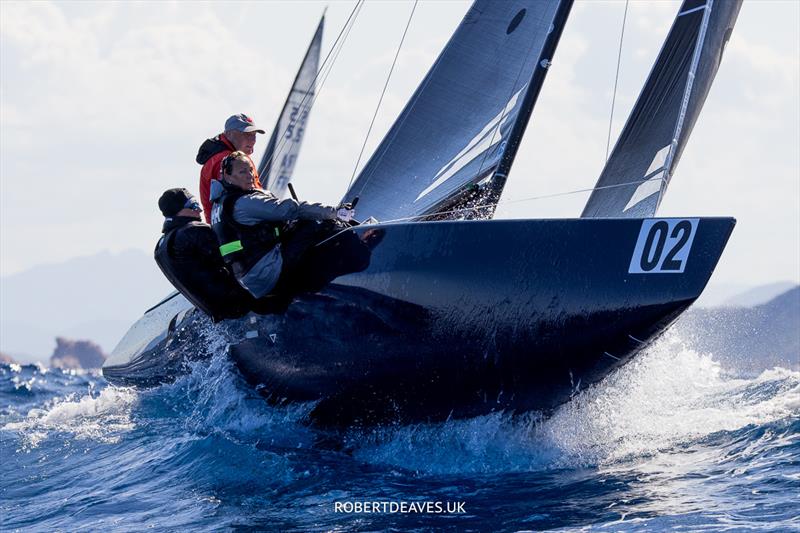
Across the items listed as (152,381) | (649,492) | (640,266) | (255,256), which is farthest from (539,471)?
(152,381)

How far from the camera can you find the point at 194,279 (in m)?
5.52

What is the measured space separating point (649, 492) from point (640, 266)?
100cm

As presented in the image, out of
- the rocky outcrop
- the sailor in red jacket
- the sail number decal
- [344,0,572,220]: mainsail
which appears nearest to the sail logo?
[344,0,572,220]: mainsail

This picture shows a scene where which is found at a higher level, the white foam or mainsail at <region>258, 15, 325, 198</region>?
mainsail at <region>258, 15, 325, 198</region>

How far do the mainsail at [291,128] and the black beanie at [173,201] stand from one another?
288 inches

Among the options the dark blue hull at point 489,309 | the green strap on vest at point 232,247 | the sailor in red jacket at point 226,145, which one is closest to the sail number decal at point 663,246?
the dark blue hull at point 489,309

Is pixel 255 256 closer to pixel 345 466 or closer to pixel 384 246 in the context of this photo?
pixel 384 246

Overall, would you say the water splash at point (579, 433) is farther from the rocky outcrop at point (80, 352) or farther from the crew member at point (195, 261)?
the rocky outcrop at point (80, 352)

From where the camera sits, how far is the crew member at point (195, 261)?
5.47 metres

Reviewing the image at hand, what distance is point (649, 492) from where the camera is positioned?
4488mm

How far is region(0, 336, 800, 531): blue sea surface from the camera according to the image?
14.2 feet

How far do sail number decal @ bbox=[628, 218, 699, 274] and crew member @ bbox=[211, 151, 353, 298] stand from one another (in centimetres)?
157

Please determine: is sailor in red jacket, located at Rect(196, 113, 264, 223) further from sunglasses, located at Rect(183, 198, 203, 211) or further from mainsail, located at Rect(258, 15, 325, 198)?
mainsail, located at Rect(258, 15, 325, 198)

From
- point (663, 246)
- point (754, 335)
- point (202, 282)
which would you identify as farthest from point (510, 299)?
point (754, 335)
